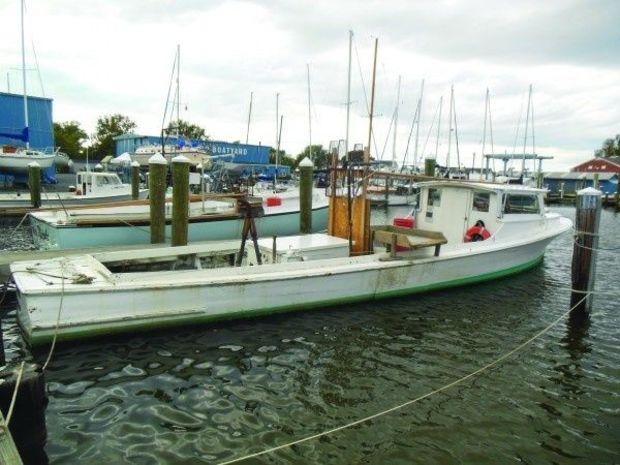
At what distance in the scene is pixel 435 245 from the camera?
927 cm

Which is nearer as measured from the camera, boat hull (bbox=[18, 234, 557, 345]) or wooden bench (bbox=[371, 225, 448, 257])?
boat hull (bbox=[18, 234, 557, 345])

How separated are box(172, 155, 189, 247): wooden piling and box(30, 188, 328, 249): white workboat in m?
2.41

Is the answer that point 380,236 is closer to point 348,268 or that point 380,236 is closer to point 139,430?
point 348,268

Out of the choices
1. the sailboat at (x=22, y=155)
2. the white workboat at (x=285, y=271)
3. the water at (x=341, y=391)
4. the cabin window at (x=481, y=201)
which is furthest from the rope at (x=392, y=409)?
the sailboat at (x=22, y=155)

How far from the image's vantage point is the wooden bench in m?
8.96

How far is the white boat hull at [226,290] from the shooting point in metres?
6.37

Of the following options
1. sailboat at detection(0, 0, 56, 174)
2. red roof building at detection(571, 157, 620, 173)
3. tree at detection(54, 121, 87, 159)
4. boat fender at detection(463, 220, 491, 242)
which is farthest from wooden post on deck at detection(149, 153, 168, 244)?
red roof building at detection(571, 157, 620, 173)

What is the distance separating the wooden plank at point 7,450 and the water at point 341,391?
107 cm

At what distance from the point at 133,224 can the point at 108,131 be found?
49.3 m

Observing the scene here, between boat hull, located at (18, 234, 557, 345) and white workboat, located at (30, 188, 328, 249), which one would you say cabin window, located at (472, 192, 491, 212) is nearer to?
boat hull, located at (18, 234, 557, 345)

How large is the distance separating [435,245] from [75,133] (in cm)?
5694

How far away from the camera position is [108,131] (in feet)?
187

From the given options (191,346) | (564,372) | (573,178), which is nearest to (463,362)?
(564,372)

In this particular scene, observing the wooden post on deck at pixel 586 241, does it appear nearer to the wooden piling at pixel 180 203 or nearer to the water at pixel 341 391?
the water at pixel 341 391
